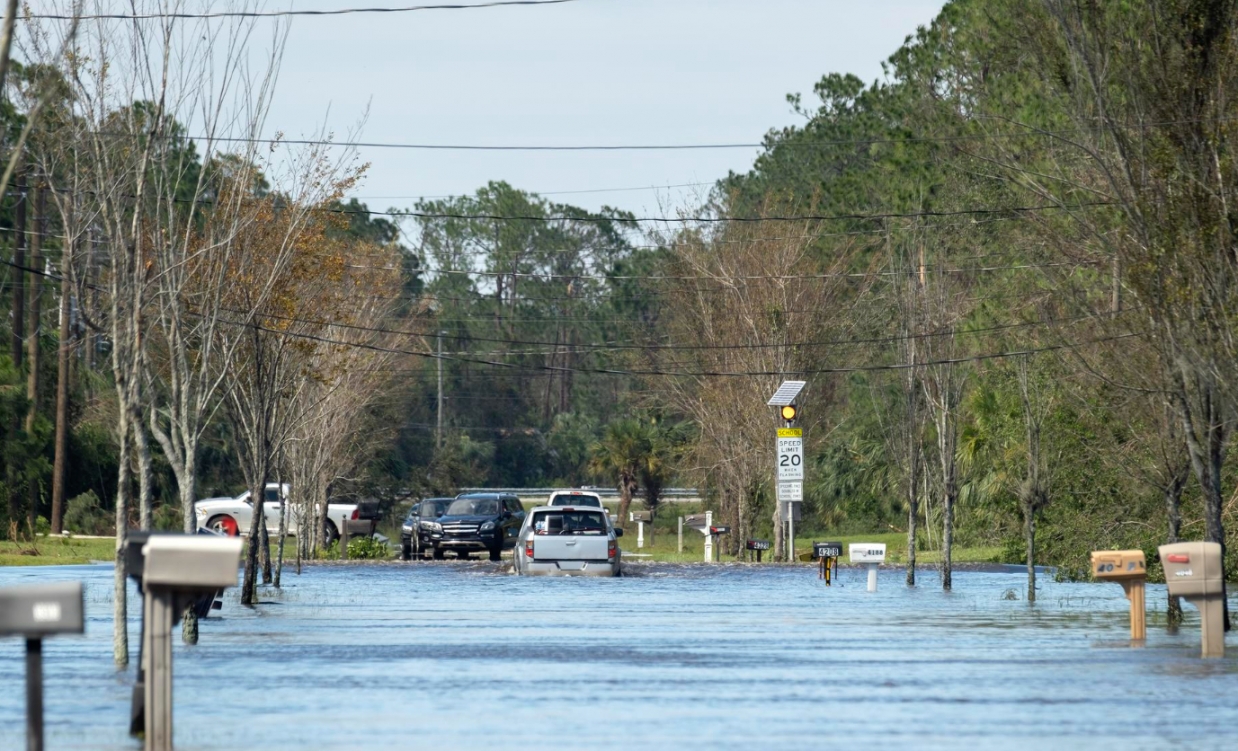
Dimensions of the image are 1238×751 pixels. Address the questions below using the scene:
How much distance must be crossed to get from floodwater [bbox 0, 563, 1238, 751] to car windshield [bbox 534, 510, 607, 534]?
7.99 meters

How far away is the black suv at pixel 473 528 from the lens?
44.9 meters

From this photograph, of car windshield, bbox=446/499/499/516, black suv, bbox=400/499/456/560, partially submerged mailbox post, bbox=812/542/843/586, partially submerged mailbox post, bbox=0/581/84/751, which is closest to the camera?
partially submerged mailbox post, bbox=0/581/84/751

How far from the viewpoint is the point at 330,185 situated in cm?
2617

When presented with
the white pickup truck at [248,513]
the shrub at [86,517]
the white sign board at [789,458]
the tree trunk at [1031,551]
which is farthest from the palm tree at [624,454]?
the tree trunk at [1031,551]

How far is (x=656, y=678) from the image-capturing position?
15516 mm

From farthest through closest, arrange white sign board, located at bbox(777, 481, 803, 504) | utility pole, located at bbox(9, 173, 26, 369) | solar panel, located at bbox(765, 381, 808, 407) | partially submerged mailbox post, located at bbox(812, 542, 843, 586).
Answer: utility pole, located at bbox(9, 173, 26, 369) < solar panel, located at bbox(765, 381, 808, 407) < white sign board, located at bbox(777, 481, 803, 504) < partially submerged mailbox post, located at bbox(812, 542, 843, 586)

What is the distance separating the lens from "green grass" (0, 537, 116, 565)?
38750 millimetres

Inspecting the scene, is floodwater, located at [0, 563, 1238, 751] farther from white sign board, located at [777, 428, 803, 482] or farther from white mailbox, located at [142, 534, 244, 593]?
white sign board, located at [777, 428, 803, 482]

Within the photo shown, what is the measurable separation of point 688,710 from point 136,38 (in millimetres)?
8721

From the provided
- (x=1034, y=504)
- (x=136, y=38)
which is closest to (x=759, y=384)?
(x=1034, y=504)

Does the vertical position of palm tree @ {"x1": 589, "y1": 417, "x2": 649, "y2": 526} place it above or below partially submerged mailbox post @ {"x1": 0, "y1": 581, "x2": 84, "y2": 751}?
above

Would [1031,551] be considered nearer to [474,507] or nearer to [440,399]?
[474,507]

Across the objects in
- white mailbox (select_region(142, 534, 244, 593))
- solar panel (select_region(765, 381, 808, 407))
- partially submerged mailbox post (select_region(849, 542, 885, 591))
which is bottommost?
partially submerged mailbox post (select_region(849, 542, 885, 591))

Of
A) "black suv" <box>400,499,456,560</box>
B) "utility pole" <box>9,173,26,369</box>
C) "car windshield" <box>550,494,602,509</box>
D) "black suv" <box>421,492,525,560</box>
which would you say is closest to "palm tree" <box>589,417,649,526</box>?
"black suv" <box>400,499,456,560</box>
